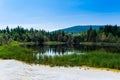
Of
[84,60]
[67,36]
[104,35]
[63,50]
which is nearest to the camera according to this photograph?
[84,60]

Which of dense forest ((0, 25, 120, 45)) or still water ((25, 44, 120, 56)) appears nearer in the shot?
still water ((25, 44, 120, 56))

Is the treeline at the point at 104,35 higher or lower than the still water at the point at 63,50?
higher

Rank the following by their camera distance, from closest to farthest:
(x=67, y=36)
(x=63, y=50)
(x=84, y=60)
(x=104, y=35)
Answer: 1. (x=84, y=60)
2. (x=63, y=50)
3. (x=104, y=35)
4. (x=67, y=36)

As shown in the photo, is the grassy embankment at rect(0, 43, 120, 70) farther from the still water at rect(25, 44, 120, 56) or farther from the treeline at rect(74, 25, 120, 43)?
the treeline at rect(74, 25, 120, 43)

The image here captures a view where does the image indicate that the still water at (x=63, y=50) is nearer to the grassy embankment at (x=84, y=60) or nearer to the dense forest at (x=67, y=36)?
the grassy embankment at (x=84, y=60)

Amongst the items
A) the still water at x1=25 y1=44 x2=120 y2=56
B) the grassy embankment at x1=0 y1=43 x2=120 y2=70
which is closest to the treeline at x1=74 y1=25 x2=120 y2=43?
the still water at x1=25 y1=44 x2=120 y2=56

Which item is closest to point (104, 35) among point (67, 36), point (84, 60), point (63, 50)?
point (67, 36)

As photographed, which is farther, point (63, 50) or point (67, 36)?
point (67, 36)

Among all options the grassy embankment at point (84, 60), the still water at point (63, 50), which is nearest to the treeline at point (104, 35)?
the still water at point (63, 50)

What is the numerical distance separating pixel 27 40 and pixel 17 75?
423 ft

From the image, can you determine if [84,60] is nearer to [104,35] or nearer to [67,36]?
[104,35]

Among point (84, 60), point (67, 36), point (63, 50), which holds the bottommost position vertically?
point (63, 50)

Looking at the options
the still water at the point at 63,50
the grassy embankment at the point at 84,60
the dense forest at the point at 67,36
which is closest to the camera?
the grassy embankment at the point at 84,60

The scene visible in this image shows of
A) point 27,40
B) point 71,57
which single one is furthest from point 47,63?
point 27,40
